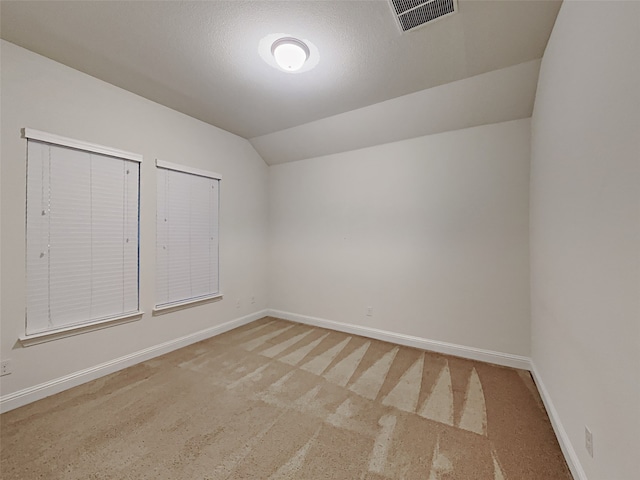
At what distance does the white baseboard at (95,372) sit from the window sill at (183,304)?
1.18ft

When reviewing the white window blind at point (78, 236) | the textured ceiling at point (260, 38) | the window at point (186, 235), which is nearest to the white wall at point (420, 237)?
the textured ceiling at point (260, 38)

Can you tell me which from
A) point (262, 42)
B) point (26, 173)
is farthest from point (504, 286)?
point (26, 173)

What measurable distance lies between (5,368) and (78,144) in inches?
73.6

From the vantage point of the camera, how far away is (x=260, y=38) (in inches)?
75.9

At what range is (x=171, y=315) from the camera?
3.05 meters

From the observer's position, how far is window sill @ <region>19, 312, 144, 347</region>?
2.09m

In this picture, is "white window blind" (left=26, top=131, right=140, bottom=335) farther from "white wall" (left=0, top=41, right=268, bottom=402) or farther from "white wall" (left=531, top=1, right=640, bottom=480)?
"white wall" (left=531, top=1, right=640, bottom=480)

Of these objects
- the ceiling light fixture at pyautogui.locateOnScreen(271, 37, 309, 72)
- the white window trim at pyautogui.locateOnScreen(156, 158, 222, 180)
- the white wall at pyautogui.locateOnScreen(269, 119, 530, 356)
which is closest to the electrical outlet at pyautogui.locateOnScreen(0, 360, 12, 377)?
the white window trim at pyautogui.locateOnScreen(156, 158, 222, 180)

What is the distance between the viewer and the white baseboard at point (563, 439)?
1365 mm

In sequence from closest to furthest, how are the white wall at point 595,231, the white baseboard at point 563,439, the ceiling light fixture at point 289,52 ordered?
1. the white wall at point 595,231
2. the white baseboard at point 563,439
3. the ceiling light fixture at point 289,52

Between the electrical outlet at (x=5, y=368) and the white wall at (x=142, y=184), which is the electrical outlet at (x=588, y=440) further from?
the electrical outlet at (x=5, y=368)

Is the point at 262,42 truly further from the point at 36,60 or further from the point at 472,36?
the point at 36,60

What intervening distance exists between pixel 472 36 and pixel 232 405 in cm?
333

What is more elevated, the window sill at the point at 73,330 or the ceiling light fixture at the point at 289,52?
the ceiling light fixture at the point at 289,52
